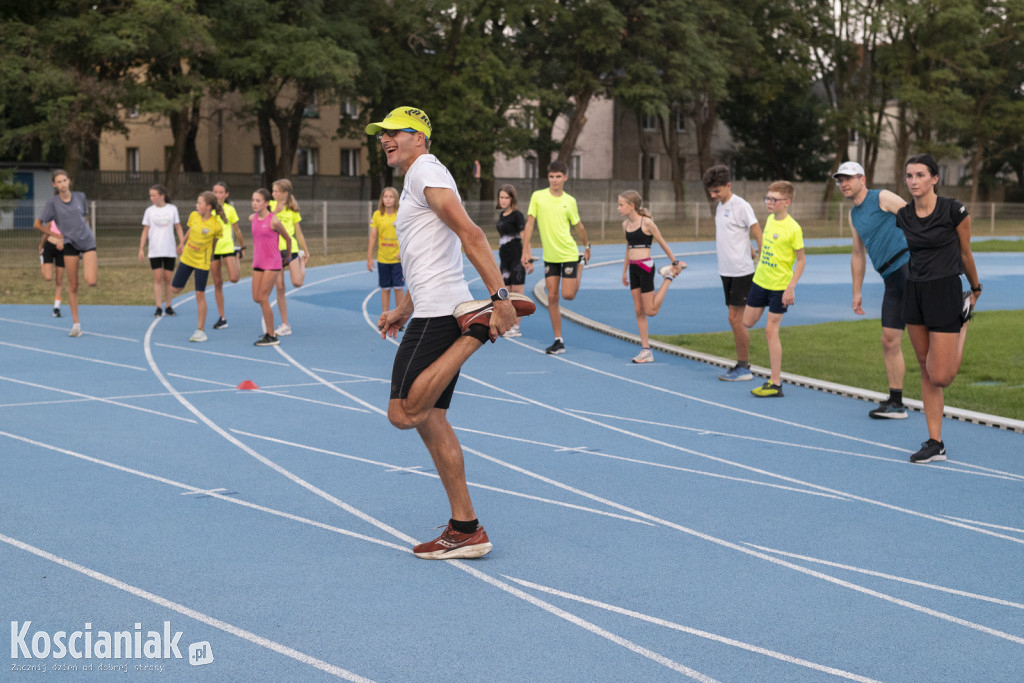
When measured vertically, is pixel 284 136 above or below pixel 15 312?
above

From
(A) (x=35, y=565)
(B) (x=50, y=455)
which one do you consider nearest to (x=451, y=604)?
(A) (x=35, y=565)

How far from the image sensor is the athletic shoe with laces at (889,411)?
9125mm

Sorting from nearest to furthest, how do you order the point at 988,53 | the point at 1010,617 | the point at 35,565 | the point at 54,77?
the point at 1010,617
the point at 35,565
the point at 54,77
the point at 988,53

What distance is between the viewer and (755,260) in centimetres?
1107

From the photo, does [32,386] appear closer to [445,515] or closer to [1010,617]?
[445,515]

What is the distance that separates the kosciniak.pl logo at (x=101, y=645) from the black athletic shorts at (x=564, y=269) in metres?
9.10

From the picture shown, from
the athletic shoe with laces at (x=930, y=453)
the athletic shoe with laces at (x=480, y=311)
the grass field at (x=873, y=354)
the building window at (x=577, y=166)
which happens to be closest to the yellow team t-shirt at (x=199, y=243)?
the grass field at (x=873, y=354)

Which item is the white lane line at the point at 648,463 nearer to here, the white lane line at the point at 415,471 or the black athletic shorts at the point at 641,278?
the white lane line at the point at 415,471

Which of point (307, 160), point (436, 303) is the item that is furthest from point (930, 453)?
point (307, 160)

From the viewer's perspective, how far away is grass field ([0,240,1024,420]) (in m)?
10.2

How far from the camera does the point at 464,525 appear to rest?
548 cm

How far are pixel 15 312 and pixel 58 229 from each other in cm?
363

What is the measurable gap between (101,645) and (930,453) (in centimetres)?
548

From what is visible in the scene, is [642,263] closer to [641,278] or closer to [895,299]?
[641,278]
